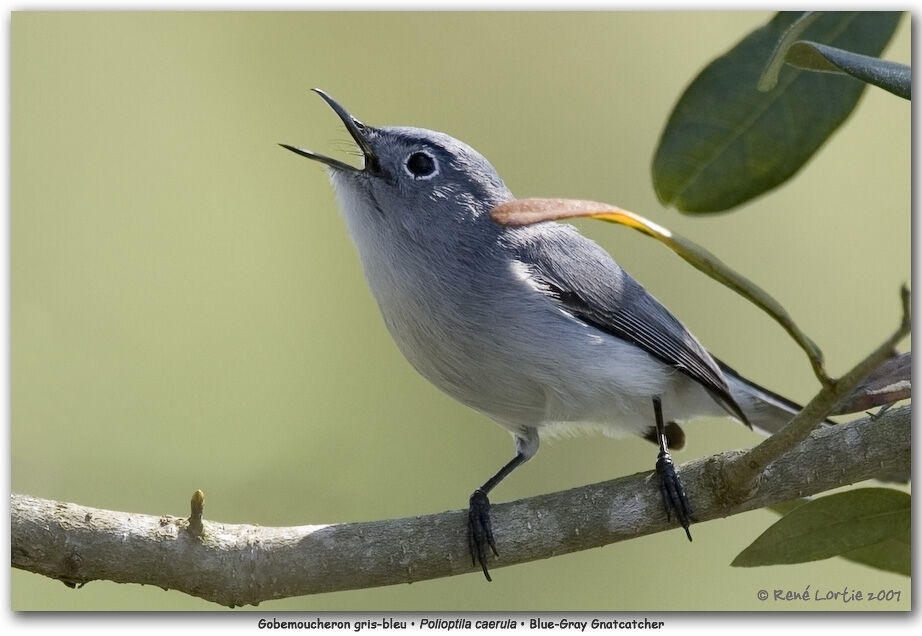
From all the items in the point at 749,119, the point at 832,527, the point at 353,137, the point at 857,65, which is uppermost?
the point at 353,137

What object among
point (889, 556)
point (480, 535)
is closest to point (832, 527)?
point (889, 556)

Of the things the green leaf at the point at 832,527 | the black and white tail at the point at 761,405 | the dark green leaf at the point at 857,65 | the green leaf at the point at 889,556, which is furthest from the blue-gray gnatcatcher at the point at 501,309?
the dark green leaf at the point at 857,65

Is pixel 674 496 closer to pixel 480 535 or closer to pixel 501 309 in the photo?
pixel 480 535

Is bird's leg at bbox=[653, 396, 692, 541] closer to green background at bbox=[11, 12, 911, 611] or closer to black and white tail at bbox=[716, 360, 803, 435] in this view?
green background at bbox=[11, 12, 911, 611]

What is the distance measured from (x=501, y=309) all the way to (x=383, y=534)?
43 centimetres

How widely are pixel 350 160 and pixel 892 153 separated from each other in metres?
1.06

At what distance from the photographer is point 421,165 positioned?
74.5 inches

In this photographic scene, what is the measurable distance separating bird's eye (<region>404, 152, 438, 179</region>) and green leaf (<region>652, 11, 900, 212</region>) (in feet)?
1.43

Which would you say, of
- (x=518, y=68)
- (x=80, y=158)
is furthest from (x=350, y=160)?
(x=80, y=158)

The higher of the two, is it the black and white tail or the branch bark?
the black and white tail

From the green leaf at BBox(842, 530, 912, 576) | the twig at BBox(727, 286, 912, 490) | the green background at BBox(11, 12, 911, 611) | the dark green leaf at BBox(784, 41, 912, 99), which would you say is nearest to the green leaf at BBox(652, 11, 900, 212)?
the green background at BBox(11, 12, 911, 611)

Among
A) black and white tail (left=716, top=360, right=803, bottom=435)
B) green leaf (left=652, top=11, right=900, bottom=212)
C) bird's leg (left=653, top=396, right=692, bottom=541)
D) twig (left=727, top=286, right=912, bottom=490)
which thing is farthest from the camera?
black and white tail (left=716, top=360, right=803, bottom=435)

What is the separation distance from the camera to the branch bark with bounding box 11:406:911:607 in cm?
148

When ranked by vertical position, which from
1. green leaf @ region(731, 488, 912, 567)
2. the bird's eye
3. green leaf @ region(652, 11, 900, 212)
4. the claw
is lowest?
green leaf @ region(731, 488, 912, 567)
